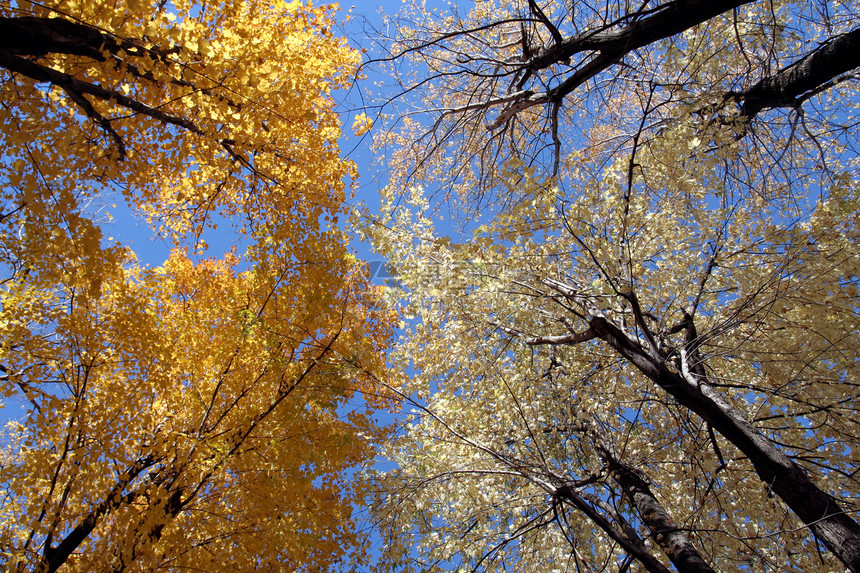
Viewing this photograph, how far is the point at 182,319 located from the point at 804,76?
7384 millimetres

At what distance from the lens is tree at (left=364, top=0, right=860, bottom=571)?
11.0ft

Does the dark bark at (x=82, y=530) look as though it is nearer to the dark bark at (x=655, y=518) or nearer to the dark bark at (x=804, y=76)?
the dark bark at (x=655, y=518)

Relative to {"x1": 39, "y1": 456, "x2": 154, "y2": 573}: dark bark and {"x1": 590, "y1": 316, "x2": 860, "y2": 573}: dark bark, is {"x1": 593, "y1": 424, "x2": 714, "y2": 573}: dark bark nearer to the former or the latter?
{"x1": 590, "y1": 316, "x2": 860, "y2": 573}: dark bark

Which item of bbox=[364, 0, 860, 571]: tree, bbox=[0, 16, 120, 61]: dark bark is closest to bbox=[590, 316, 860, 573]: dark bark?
bbox=[364, 0, 860, 571]: tree

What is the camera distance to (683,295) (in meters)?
4.43

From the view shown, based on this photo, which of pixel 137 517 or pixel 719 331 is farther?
pixel 137 517

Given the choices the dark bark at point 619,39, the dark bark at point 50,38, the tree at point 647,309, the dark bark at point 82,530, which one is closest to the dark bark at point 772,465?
the tree at point 647,309

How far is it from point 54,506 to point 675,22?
22.2 ft

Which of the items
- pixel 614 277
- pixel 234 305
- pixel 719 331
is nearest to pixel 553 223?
pixel 614 277

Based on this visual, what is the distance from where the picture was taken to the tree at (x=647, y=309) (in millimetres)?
3344

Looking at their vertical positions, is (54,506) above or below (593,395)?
below

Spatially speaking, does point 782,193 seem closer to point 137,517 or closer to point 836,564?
point 836,564

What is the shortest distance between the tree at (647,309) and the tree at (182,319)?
1173 mm

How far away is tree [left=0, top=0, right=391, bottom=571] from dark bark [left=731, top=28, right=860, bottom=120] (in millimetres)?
4428
